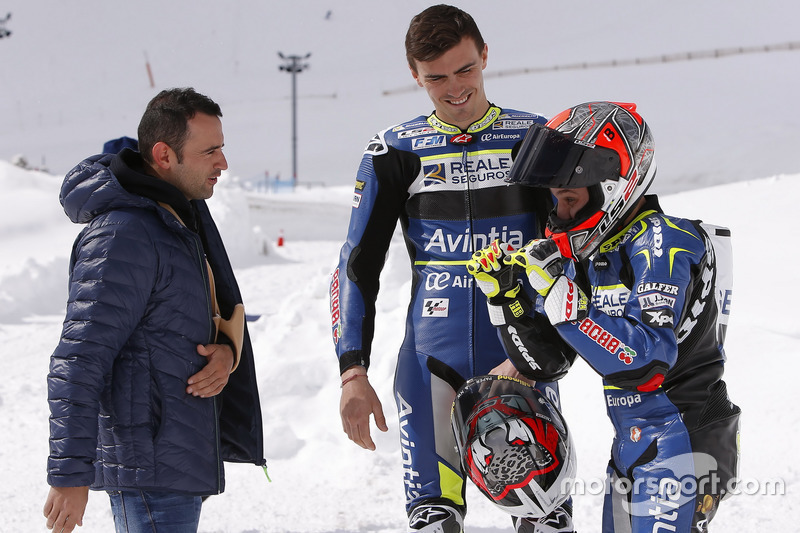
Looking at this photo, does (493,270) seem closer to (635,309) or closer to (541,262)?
(541,262)

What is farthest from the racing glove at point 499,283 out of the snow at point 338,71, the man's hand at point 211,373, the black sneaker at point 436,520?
the snow at point 338,71

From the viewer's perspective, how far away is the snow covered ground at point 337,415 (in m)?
4.74

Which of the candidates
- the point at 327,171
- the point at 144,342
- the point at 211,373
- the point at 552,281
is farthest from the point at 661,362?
the point at 327,171

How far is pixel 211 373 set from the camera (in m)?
2.92

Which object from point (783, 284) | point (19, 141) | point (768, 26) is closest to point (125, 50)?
point (19, 141)

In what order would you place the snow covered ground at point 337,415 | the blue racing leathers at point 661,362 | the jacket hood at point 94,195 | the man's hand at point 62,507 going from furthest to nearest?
the snow covered ground at point 337,415, the jacket hood at point 94,195, the man's hand at point 62,507, the blue racing leathers at point 661,362

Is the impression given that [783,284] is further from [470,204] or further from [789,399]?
[470,204]

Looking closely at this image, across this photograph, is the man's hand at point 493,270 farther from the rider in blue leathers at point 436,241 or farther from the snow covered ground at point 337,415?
the snow covered ground at point 337,415

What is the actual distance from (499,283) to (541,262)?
0.16 metres

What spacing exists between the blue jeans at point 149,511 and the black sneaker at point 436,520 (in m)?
0.85

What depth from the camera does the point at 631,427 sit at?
2.57 metres

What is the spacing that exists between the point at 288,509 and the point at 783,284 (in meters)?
5.25

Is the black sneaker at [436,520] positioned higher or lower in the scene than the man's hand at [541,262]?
lower

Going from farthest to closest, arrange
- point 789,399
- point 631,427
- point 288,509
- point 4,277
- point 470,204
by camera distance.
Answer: point 4,277, point 789,399, point 288,509, point 470,204, point 631,427
